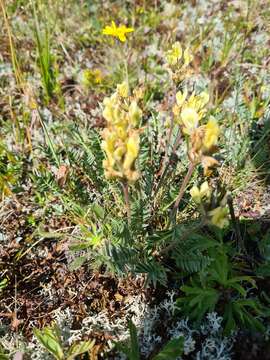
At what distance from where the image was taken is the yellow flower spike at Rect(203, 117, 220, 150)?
121cm

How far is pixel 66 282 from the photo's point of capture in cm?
196

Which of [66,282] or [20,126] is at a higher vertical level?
[20,126]

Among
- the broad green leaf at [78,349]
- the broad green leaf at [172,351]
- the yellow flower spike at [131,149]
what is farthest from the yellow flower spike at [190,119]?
the broad green leaf at [78,349]

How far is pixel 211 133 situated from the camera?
1.22 meters

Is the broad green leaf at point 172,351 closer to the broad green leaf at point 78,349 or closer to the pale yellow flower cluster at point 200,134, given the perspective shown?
the broad green leaf at point 78,349

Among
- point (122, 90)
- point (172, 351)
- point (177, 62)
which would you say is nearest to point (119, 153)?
point (122, 90)

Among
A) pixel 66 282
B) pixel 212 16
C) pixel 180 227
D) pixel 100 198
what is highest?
pixel 212 16

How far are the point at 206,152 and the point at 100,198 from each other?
3.15 ft

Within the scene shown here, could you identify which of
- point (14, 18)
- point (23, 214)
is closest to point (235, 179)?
point (23, 214)

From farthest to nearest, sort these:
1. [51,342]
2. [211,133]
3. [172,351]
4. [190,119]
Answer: [51,342], [172,351], [190,119], [211,133]

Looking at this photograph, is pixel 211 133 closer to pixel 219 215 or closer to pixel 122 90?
pixel 219 215

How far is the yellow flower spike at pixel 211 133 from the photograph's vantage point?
1210mm

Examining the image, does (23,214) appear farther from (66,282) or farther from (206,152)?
(206,152)

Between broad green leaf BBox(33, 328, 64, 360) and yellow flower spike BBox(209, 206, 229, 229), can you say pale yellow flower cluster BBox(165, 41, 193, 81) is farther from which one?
broad green leaf BBox(33, 328, 64, 360)
